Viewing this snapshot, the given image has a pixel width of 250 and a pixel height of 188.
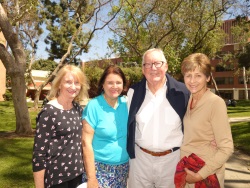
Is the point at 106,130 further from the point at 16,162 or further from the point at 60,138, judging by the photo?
the point at 16,162

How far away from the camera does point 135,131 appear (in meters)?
3.43

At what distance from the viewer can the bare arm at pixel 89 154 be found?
302cm

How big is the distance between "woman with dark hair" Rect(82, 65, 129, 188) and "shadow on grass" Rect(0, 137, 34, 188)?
3.33 m

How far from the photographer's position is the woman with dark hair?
121 inches

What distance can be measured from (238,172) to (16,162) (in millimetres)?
5856

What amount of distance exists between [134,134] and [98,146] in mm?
454

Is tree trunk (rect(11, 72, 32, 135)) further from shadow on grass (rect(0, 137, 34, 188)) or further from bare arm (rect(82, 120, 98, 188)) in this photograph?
bare arm (rect(82, 120, 98, 188))

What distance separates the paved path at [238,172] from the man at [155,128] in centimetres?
306

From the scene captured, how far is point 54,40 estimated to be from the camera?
49000mm

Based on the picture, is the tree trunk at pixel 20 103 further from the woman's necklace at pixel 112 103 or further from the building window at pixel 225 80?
the building window at pixel 225 80

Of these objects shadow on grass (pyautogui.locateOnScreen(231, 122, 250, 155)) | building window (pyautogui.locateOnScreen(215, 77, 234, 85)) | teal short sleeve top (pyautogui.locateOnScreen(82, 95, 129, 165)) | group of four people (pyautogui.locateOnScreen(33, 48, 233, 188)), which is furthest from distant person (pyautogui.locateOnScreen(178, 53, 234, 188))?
building window (pyautogui.locateOnScreen(215, 77, 234, 85))

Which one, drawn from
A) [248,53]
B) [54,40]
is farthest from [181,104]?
[54,40]

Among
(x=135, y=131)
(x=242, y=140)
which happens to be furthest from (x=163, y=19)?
(x=135, y=131)

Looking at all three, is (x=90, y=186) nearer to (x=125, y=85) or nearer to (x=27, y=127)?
(x=125, y=85)
